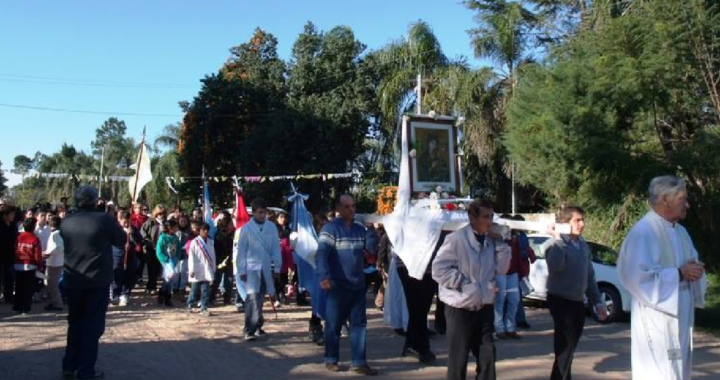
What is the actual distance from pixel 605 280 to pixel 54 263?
9589mm

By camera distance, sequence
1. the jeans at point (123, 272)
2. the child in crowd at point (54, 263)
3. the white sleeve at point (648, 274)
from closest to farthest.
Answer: the white sleeve at point (648, 274), the child in crowd at point (54, 263), the jeans at point (123, 272)

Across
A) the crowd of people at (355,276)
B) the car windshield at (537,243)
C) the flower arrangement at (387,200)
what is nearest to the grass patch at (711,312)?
the car windshield at (537,243)

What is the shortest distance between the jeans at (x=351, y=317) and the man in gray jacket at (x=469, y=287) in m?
1.82

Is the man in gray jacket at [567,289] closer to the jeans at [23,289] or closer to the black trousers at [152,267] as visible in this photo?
the jeans at [23,289]

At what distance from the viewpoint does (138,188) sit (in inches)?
702

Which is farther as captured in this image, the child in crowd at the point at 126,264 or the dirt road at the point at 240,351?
the child in crowd at the point at 126,264

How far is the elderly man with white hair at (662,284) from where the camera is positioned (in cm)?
472

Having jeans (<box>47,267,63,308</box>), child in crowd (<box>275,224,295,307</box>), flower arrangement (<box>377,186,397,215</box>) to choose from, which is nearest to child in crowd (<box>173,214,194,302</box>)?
child in crowd (<box>275,224,295,307</box>)

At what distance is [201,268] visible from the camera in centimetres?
1214

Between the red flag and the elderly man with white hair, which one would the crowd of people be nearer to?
the elderly man with white hair

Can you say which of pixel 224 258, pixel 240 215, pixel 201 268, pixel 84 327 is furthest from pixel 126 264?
pixel 84 327

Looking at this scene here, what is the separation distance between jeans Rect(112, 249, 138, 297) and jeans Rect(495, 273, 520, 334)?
22.0ft

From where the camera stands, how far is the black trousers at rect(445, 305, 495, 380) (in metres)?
6.06

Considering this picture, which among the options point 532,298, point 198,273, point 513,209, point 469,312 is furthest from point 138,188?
point 513,209
